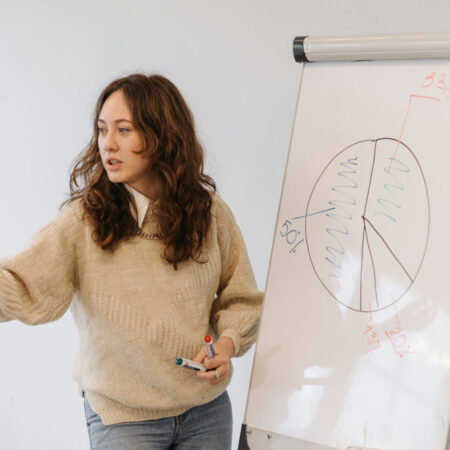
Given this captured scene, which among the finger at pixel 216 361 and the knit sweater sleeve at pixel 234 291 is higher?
the knit sweater sleeve at pixel 234 291

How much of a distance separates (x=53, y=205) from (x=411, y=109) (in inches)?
55.2

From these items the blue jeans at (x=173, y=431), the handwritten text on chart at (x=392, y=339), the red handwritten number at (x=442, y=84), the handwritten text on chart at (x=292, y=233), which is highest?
the red handwritten number at (x=442, y=84)

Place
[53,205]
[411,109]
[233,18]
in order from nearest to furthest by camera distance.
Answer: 1. [411,109]
2. [233,18]
3. [53,205]

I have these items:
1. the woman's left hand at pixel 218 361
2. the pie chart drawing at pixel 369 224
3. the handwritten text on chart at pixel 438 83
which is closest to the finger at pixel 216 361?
the woman's left hand at pixel 218 361

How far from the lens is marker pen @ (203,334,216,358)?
136 cm

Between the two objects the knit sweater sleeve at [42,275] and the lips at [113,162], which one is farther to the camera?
the lips at [113,162]

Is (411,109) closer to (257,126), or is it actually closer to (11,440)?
(257,126)

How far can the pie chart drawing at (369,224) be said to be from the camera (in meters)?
1.36

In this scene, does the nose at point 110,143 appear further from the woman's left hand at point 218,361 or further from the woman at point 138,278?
the woman's left hand at point 218,361

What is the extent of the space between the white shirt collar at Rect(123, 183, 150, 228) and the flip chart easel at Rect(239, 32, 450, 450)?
0.28 m

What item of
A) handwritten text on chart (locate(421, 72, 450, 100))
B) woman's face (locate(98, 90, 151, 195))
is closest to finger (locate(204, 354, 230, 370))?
woman's face (locate(98, 90, 151, 195))

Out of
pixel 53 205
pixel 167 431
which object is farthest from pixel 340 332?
pixel 53 205

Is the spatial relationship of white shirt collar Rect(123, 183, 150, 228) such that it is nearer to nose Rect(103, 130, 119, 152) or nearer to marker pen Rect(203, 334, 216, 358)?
nose Rect(103, 130, 119, 152)

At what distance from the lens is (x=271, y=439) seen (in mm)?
1421
